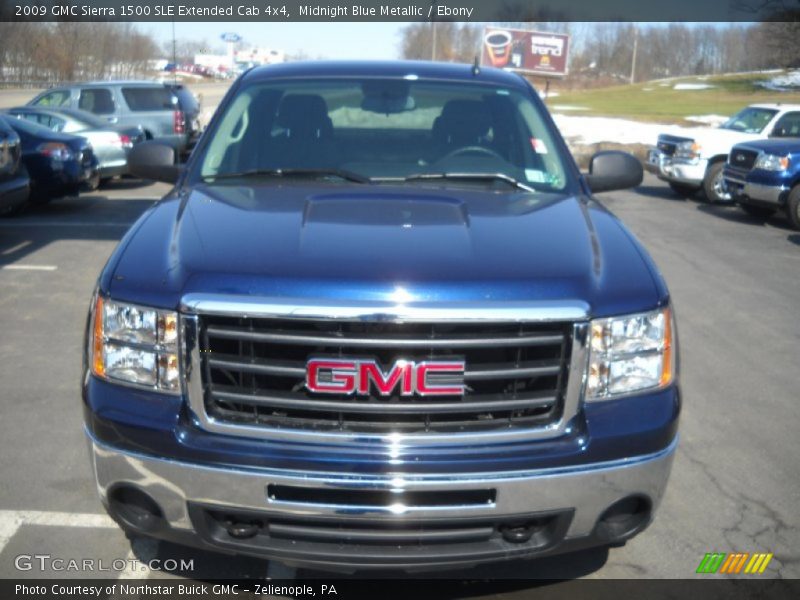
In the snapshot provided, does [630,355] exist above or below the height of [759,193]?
above

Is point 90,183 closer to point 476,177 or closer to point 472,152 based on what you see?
point 472,152

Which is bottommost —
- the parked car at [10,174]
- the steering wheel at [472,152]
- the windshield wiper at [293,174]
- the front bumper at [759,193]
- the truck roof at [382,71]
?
the front bumper at [759,193]

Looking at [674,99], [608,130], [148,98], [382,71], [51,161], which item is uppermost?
[382,71]

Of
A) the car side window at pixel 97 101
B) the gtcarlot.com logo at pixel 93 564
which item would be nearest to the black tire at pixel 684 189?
the car side window at pixel 97 101

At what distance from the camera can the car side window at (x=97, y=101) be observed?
1669 centimetres

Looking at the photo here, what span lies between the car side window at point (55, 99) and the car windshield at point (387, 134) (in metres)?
13.8

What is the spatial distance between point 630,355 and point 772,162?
10835 mm

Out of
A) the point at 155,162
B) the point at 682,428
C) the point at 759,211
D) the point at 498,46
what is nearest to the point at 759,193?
the point at 759,211

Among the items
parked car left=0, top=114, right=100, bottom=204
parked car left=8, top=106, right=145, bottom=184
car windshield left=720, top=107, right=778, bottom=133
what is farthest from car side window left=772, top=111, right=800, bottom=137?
parked car left=0, top=114, right=100, bottom=204

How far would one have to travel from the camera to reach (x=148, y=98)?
56.1 ft

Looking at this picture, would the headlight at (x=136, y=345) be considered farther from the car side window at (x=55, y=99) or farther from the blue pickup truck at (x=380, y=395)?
the car side window at (x=55, y=99)

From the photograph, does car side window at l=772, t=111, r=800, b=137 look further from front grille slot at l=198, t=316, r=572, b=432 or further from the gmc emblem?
the gmc emblem

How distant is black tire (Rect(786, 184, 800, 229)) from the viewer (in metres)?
12.2

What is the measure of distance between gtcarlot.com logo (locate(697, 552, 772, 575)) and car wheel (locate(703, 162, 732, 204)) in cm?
1183
